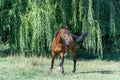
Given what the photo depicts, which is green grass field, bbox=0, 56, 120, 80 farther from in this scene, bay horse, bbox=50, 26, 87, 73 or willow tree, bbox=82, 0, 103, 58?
willow tree, bbox=82, 0, 103, 58

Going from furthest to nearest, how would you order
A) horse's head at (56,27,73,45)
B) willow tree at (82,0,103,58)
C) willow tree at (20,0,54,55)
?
willow tree at (82,0,103,58)
willow tree at (20,0,54,55)
horse's head at (56,27,73,45)

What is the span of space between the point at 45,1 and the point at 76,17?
71.1 inches

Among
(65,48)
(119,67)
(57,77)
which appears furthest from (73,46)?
(119,67)

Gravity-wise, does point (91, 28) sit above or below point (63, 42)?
above

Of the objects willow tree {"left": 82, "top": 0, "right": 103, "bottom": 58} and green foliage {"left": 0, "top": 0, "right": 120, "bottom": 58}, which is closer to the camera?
green foliage {"left": 0, "top": 0, "right": 120, "bottom": 58}

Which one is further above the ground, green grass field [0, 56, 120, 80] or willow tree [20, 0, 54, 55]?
willow tree [20, 0, 54, 55]

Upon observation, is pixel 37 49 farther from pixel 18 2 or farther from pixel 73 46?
pixel 73 46

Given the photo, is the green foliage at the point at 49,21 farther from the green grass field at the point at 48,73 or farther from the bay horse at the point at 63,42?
the bay horse at the point at 63,42

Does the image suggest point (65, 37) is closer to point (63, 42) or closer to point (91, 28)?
point (63, 42)

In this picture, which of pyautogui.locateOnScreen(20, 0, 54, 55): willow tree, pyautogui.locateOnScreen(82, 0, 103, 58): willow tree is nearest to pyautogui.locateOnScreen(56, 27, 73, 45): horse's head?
pyautogui.locateOnScreen(20, 0, 54, 55): willow tree

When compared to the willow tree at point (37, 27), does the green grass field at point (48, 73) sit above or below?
below

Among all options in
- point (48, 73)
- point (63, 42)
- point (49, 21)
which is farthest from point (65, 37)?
point (49, 21)

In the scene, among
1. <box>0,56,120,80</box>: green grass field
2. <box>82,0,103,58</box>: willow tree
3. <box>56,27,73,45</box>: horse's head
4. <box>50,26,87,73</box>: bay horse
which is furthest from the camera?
<box>82,0,103,58</box>: willow tree

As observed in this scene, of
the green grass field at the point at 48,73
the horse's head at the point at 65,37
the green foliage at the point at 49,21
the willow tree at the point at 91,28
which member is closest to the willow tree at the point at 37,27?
the green foliage at the point at 49,21
